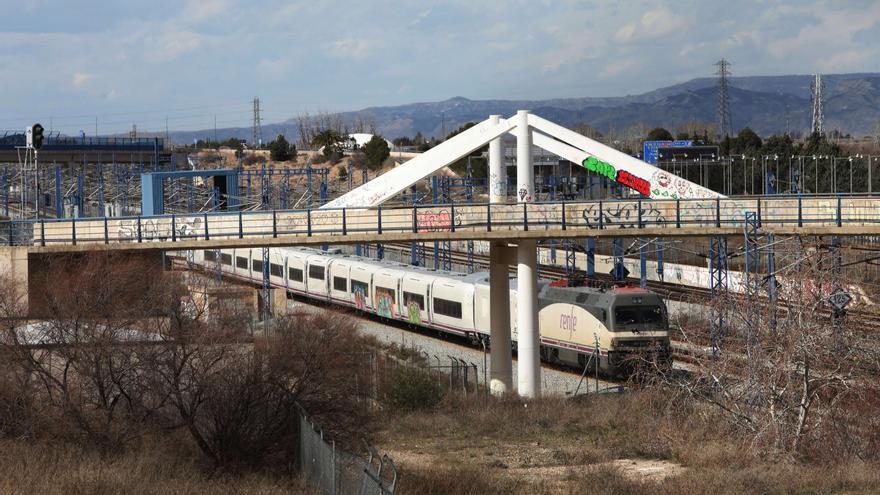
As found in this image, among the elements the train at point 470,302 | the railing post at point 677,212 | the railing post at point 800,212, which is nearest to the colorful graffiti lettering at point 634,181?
the railing post at point 677,212

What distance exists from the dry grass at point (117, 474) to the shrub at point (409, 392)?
981 centimetres

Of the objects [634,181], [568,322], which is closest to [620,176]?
[634,181]

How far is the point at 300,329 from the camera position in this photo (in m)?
32.5

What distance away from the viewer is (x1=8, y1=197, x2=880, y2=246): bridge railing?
34.2m

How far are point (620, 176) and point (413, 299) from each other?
14132 millimetres

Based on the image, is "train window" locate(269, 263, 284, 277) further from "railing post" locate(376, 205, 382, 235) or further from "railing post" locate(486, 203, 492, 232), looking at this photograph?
"railing post" locate(486, 203, 492, 232)

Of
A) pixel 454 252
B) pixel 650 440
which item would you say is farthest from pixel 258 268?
pixel 650 440

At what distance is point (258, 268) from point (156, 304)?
36.8 m

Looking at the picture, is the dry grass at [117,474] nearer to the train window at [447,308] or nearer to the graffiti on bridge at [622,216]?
the graffiti on bridge at [622,216]

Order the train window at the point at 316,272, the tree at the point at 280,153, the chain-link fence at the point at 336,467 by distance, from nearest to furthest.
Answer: the chain-link fence at the point at 336,467 < the train window at the point at 316,272 < the tree at the point at 280,153

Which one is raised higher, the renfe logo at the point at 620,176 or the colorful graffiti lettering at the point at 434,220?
the renfe logo at the point at 620,176

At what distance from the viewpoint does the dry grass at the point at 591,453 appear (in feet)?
70.0

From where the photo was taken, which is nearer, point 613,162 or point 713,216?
point 713,216

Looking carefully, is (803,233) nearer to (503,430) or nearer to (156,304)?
(503,430)
